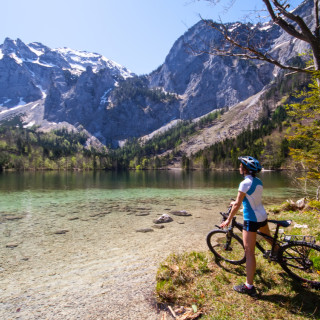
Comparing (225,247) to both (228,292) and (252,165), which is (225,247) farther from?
(252,165)

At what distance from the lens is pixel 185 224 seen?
18781 mm

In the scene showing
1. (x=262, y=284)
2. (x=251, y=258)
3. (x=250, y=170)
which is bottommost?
(x=262, y=284)

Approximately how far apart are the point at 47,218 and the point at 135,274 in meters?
16.2

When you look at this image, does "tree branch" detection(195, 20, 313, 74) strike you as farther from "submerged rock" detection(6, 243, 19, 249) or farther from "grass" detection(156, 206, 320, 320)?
"submerged rock" detection(6, 243, 19, 249)

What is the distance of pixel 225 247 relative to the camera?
895 cm

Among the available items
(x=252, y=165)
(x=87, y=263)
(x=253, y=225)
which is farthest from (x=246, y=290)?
(x=87, y=263)

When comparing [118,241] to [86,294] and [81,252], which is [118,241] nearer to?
[81,252]

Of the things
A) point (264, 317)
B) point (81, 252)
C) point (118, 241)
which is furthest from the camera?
point (118, 241)

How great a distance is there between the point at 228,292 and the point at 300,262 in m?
2.30

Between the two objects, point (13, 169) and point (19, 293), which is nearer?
point (19, 293)

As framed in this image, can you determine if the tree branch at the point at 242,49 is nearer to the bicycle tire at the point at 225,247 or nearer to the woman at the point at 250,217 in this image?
the woman at the point at 250,217

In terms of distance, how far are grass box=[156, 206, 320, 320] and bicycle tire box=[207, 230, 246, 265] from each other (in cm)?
31

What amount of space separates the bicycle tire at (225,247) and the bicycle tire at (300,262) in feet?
5.51

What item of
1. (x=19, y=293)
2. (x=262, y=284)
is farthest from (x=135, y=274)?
(x=262, y=284)
